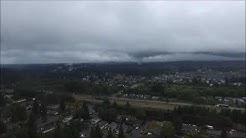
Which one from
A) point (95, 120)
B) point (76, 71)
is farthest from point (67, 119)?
point (76, 71)

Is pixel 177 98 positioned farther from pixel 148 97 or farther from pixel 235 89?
pixel 235 89

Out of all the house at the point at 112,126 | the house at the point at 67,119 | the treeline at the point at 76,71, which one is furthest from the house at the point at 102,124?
the treeline at the point at 76,71

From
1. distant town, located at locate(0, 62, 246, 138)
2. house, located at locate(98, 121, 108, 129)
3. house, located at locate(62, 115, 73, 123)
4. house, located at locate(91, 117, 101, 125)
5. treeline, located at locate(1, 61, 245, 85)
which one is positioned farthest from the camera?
treeline, located at locate(1, 61, 245, 85)

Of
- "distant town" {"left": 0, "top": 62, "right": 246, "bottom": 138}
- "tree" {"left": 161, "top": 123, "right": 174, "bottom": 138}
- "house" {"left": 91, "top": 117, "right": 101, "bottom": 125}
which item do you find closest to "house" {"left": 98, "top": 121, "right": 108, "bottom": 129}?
"distant town" {"left": 0, "top": 62, "right": 246, "bottom": 138}

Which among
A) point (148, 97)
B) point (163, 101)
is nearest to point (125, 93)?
point (148, 97)

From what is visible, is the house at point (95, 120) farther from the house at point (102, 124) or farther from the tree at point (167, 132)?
the tree at point (167, 132)

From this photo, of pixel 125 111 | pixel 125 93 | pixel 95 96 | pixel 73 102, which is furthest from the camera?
pixel 125 93

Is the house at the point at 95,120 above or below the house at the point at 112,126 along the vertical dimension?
above

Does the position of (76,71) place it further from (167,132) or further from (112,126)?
(167,132)

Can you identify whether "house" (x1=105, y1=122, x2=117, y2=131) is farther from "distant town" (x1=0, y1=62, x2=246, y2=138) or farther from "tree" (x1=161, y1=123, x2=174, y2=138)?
"tree" (x1=161, y1=123, x2=174, y2=138)

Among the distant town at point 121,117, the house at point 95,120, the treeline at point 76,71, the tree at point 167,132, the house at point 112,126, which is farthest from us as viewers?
the treeline at point 76,71

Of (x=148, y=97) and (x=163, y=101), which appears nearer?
(x=163, y=101)
